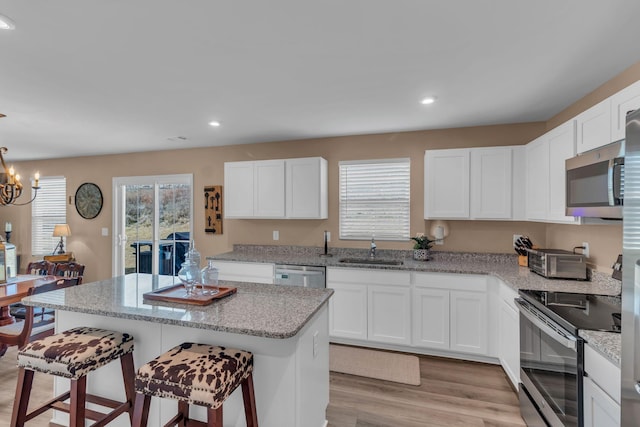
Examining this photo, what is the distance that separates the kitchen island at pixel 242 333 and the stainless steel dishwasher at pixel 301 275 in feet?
3.96

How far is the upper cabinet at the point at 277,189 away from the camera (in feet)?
12.2

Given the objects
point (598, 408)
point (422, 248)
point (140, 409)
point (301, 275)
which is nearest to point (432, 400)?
point (598, 408)

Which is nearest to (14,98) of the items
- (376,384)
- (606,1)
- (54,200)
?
(54,200)

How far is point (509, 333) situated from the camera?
8.23 ft

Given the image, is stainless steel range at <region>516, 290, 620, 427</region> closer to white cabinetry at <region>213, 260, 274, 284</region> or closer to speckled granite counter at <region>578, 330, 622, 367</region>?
speckled granite counter at <region>578, 330, 622, 367</region>

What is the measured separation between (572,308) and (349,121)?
2.50m

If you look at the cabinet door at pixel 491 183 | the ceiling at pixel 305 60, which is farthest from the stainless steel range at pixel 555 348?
the ceiling at pixel 305 60

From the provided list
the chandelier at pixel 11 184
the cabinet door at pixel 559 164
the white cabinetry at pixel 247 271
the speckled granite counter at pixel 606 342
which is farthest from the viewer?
the white cabinetry at pixel 247 271

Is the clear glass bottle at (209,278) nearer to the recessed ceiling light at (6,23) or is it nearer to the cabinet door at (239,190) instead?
the recessed ceiling light at (6,23)

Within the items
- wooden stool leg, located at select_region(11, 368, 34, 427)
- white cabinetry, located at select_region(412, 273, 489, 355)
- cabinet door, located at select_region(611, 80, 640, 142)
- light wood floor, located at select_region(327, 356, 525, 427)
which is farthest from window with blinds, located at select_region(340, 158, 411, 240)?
wooden stool leg, located at select_region(11, 368, 34, 427)

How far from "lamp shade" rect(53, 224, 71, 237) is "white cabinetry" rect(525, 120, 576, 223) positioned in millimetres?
6654

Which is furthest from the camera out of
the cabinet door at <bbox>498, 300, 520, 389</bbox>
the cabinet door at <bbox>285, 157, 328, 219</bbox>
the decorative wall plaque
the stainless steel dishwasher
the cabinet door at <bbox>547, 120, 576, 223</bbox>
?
the decorative wall plaque

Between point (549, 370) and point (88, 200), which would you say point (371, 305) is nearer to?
point (549, 370)

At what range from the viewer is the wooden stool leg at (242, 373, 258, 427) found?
154 cm
